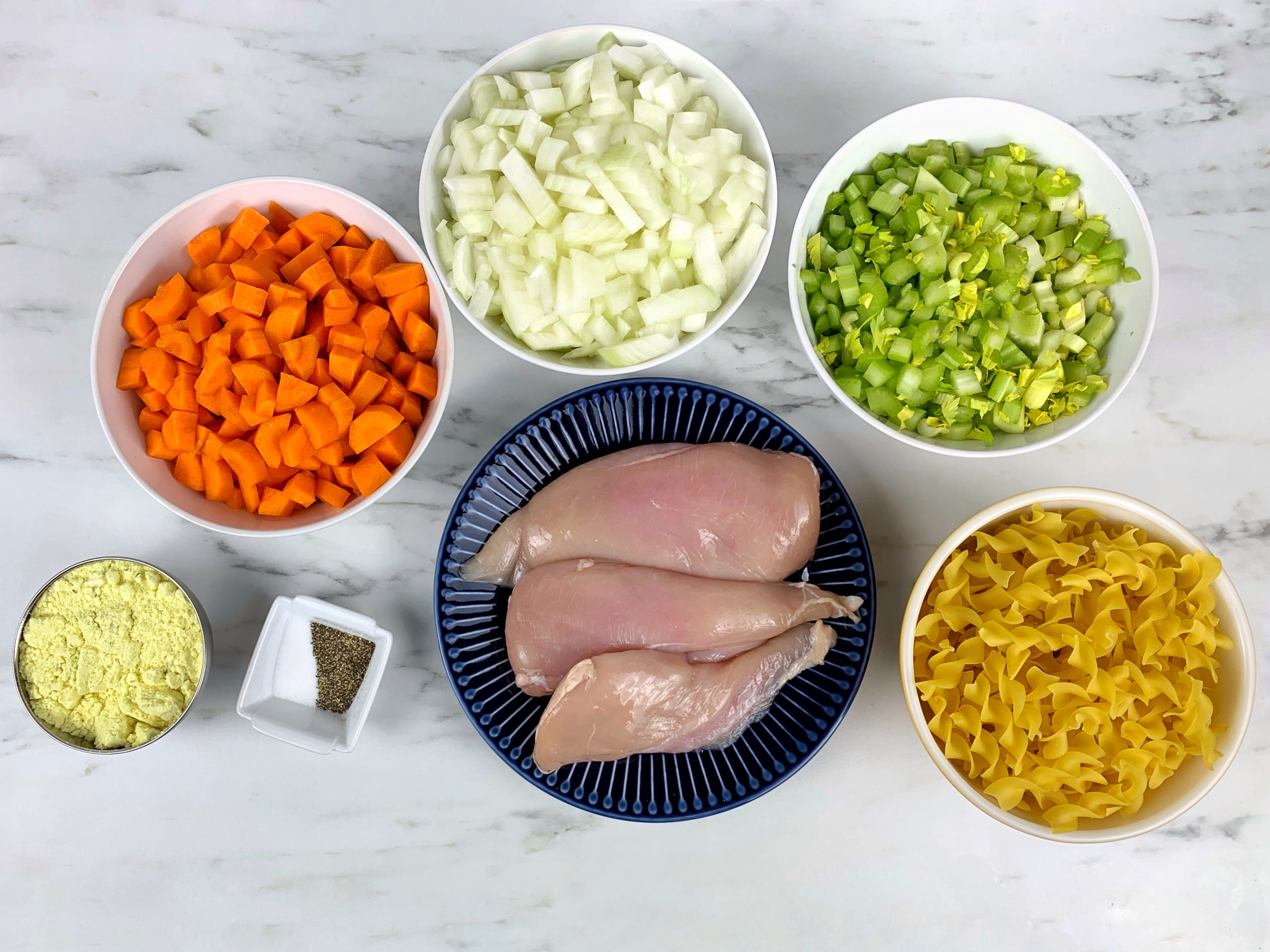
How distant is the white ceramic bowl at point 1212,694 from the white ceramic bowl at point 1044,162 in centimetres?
13

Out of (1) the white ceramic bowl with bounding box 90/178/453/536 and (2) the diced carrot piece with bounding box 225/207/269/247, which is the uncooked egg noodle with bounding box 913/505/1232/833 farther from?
(2) the diced carrot piece with bounding box 225/207/269/247

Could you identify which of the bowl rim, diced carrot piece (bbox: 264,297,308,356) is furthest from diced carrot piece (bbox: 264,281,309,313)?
the bowl rim

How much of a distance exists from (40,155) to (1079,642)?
7.28ft

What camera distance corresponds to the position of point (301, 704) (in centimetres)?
154

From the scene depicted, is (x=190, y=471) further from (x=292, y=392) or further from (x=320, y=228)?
(x=320, y=228)

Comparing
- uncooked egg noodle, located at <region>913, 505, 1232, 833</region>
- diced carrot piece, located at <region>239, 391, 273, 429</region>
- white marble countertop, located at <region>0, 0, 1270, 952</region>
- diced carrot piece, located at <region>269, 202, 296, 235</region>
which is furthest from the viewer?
white marble countertop, located at <region>0, 0, 1270, 952</region>

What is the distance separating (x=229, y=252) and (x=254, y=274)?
0.37 feet

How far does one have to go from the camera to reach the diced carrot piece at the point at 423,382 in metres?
1.43

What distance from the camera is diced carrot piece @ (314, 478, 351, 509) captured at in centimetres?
143

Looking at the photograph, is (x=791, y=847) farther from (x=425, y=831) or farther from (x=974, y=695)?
(x=425, y=831)

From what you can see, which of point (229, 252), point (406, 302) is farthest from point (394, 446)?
point (229, 252)

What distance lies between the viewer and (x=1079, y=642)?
4.14 ft

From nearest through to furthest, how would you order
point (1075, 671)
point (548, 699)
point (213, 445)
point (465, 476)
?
point (1075, 671), point (213, 445), point (548, 699), point (465, 476)

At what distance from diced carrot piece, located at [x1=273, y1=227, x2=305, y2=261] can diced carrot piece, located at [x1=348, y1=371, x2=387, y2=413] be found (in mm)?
245
